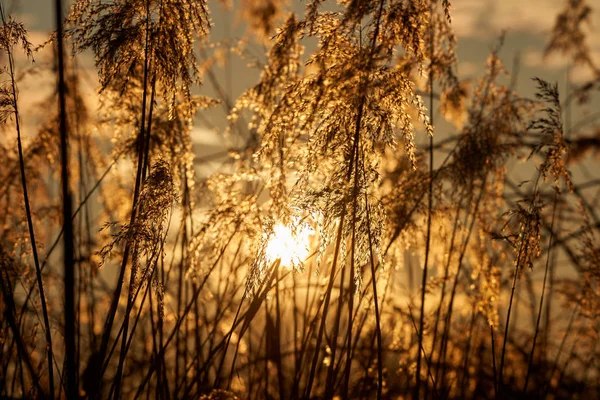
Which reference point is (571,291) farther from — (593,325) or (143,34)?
(143,34)

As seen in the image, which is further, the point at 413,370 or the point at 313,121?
the point at 413,370

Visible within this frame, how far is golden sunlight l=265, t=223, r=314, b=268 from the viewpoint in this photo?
87.6 inches

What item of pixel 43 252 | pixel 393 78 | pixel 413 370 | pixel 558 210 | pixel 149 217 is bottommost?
pixel 413 370

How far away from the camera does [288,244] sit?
227 cm

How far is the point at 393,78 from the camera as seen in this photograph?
2289mm

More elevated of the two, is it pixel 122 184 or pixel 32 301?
pixel 122 184

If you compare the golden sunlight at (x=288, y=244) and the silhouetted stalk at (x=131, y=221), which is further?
the golden sunlight at (x=288, y=244)

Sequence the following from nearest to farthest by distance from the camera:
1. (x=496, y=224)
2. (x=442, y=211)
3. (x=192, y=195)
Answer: (x=192, y=195) < (x=442, y=211) < (x=496, y=224)

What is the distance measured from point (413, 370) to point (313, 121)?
1727 mm

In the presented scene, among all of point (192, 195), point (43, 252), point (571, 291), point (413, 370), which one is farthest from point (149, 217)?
point (571, 291)

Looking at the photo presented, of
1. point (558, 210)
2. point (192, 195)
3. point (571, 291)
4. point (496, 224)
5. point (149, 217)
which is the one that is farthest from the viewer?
point (571, 291)

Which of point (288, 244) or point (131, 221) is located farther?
point (288, 244)

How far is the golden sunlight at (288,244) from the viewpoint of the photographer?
7.30 feet

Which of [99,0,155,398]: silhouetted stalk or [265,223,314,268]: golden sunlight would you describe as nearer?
[99,0,155,398]: silhouetted stalk
